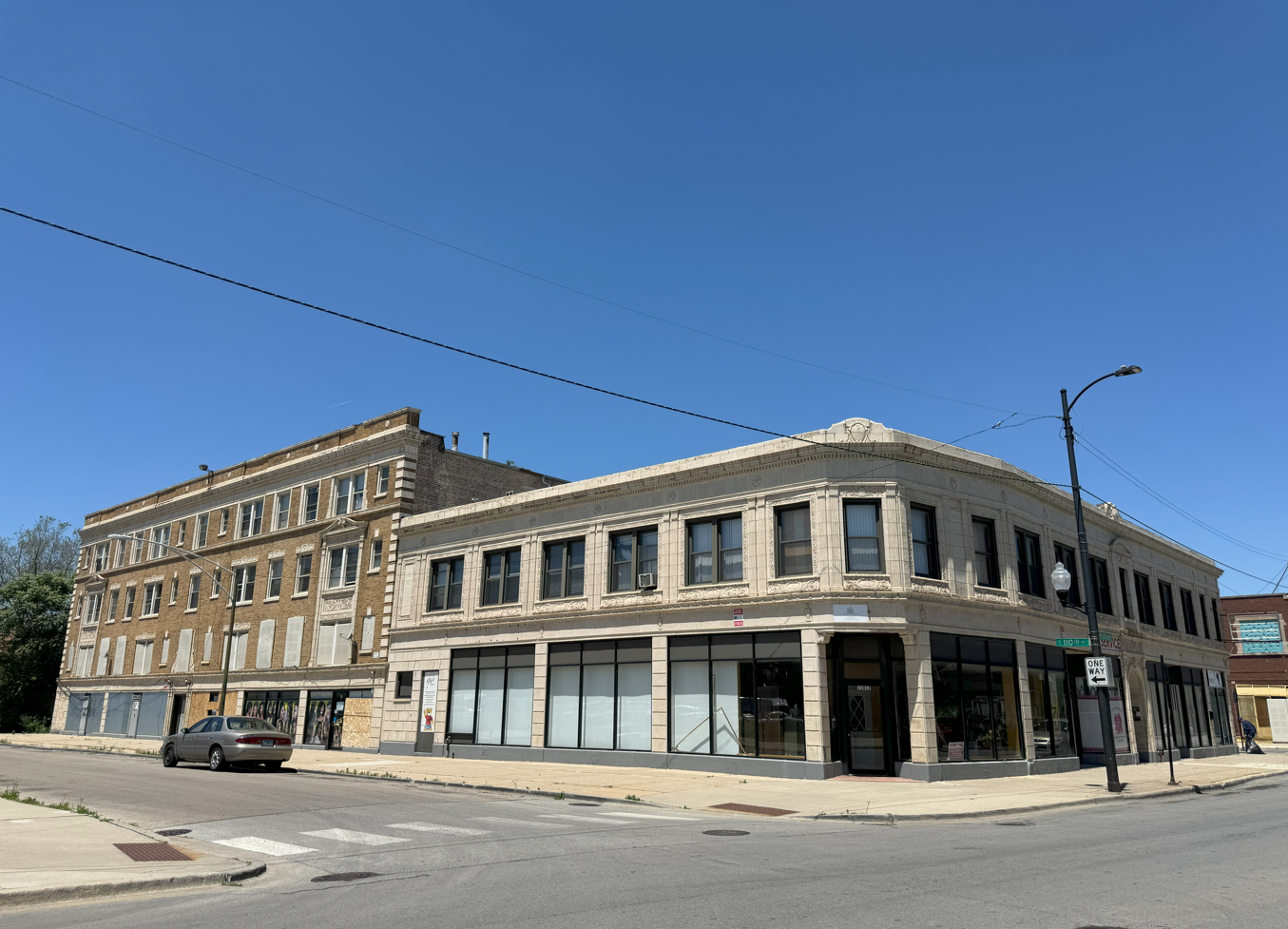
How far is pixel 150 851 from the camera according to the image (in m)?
11.6

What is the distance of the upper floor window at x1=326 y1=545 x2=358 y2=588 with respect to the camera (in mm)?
39969

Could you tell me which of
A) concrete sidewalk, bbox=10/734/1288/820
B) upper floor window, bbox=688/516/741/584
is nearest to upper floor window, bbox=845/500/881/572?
upper floor window, bbox=688/516/741/584

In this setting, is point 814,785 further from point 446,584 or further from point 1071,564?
point 446,584

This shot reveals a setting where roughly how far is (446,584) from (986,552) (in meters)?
19.9

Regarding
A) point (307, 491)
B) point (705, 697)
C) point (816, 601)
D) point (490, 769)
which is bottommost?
point (490, 769)

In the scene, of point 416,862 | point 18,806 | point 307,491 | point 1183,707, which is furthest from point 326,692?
point 1183,707

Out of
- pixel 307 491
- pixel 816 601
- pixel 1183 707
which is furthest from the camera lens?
pixel 307 491

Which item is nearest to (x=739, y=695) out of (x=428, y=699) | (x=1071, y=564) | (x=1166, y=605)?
(x=1071, y=564)

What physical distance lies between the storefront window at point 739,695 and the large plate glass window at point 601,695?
Result: 125 centimetres

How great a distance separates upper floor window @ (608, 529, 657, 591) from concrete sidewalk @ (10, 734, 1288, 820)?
18.6 feet

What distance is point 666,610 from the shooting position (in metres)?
27.7

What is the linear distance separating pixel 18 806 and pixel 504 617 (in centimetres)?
1787

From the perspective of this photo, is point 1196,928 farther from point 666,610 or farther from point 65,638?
point 65,638

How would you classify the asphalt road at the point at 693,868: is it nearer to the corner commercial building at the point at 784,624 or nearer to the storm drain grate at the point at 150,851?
the storm drain grate at the point at 150,851
